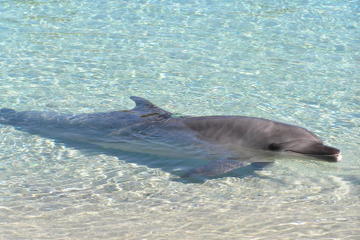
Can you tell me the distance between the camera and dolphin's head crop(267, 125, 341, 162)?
654 centimetres

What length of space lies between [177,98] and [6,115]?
2.37m

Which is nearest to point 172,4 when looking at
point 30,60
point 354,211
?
point 30,60

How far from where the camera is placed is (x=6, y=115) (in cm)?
819

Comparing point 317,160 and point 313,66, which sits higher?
Answer: point 313,66

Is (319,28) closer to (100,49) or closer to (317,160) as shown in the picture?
(100,49)

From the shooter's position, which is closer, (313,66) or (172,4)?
(313,66)

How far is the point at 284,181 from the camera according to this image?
→ 6.55 meters

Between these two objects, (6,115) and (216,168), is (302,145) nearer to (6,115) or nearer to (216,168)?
(216,168)

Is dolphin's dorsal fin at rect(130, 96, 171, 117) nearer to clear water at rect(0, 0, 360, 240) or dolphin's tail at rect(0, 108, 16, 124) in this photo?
clear water at rect(0, 0, 360, 240)

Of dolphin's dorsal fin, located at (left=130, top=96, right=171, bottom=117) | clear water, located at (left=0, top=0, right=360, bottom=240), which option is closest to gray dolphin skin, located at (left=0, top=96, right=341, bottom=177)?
dolphin's dorsal fin, located at (left=130, top=96, right=171, bottom=117)

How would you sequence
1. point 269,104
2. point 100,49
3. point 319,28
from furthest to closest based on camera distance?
point 319,28 → point 100,49 → point 269,104

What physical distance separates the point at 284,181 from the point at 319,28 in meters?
6.97

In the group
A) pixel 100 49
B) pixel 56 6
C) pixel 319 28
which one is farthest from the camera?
pixel 56 6

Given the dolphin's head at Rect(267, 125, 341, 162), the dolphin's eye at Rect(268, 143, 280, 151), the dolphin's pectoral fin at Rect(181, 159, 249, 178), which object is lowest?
the dolphin's pectoral fin at Rect(181, 159, 249, 178)
